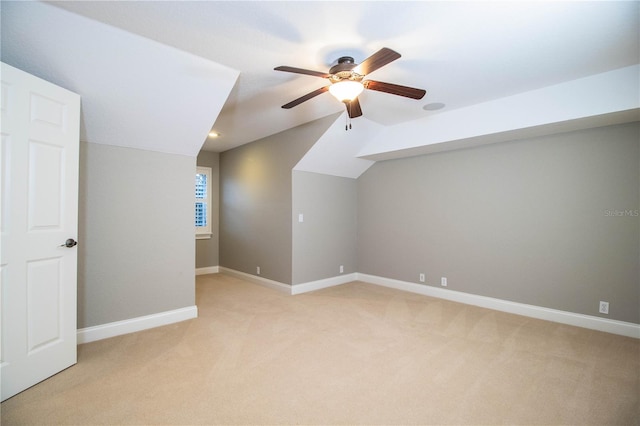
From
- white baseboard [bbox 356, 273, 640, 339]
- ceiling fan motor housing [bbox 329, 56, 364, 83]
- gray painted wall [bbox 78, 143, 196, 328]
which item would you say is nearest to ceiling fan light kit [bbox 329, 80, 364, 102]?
ceiling fan motor housing [bbox 329, 56, 364, 83]

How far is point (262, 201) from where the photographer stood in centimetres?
512

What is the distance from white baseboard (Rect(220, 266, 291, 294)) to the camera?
15.2ft

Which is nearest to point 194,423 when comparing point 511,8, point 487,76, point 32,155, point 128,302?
point 128,302

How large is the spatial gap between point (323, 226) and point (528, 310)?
2.96 m

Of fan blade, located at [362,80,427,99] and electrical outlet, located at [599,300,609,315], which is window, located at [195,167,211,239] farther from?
electrical outlet, located at [599,300,609,315]

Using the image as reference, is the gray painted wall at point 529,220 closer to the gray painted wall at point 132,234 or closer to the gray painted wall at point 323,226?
the gray painted wall at point 323,226

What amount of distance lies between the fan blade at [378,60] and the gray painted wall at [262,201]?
1.77 metres

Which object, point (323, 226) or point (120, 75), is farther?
point (323, 226)

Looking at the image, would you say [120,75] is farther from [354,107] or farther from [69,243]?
[354,107]

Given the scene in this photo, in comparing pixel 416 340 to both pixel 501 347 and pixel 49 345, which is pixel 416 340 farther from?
pixel 49 345

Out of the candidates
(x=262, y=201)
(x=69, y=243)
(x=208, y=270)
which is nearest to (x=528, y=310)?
(x=262, y=201)

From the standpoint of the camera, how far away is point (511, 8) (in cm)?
189

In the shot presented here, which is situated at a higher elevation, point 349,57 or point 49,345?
point 349,57

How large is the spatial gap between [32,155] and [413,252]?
4440mm
